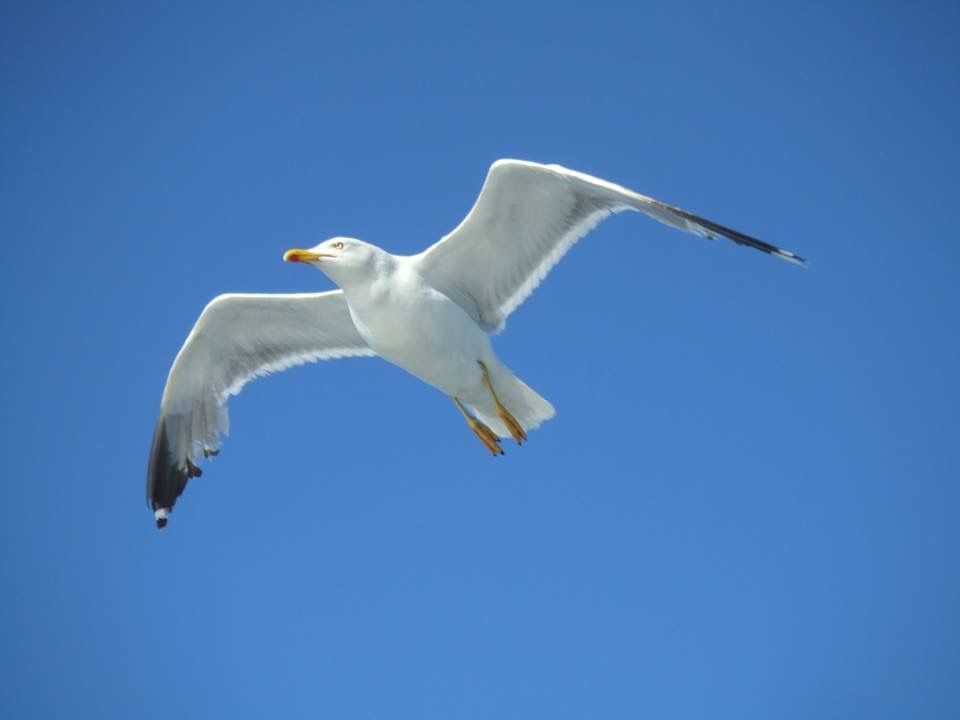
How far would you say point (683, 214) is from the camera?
658 cm

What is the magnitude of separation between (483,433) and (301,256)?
5.48ft

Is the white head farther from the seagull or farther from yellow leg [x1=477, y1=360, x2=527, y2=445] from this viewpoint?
yellow leg [x1=477, y1=360, x2=527, y2=445]

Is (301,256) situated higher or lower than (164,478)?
higher

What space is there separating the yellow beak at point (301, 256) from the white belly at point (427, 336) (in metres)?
0.35

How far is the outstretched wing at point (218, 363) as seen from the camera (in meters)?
8.18

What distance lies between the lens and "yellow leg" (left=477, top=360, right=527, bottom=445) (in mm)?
7500

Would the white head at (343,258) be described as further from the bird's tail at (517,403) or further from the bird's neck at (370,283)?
the bird's tail at (517,403)

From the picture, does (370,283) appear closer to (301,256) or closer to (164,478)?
(301,256)

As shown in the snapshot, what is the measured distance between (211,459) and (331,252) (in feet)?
7.26

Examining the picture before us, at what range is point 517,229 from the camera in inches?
295

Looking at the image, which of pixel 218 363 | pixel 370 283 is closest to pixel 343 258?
pixel 370 283

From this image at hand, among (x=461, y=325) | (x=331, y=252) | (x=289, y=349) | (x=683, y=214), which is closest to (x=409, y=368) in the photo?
(x=461, y=325)

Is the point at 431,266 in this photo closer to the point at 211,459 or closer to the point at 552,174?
the point at 552,174

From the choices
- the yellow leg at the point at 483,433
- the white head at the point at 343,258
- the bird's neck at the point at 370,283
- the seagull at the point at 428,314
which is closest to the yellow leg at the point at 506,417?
the seagull at the point at 428,314
